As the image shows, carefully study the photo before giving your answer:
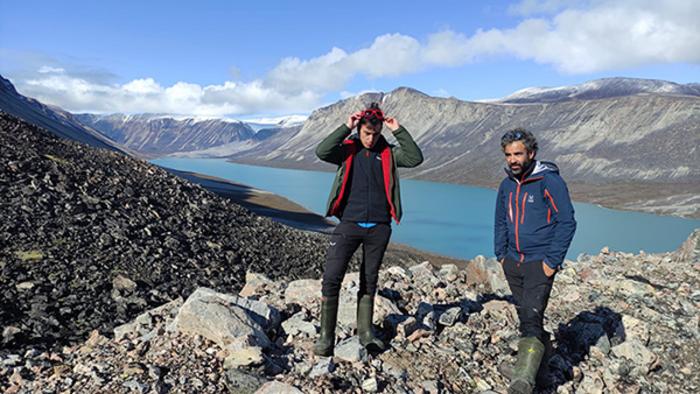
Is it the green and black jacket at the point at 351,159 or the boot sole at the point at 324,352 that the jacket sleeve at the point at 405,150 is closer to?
the green and black jacket at the point at 351,159

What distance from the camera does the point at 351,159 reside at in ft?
15.1

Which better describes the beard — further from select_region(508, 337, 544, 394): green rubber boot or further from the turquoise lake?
the turquoise lake

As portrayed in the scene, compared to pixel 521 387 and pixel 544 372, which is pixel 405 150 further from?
pixel 544 372

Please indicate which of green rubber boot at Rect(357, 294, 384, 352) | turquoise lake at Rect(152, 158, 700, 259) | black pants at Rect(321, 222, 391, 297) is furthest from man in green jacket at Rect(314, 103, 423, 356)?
turquoise lake at Rect(152, 158, 700, 259)

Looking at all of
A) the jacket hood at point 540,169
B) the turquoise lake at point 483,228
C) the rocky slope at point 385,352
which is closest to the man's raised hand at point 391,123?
the jacket hood at point 540,169

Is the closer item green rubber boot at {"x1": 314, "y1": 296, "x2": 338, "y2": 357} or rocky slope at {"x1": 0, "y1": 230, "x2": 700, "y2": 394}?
rocky slope at {"x1": 0, "y1": 230, "x2": 700, "y2": 394}

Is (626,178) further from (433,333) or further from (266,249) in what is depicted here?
(433,333)

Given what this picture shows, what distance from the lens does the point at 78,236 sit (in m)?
12.6

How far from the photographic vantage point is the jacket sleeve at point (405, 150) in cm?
461

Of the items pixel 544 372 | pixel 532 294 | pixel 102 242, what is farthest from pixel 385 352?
pixel 102 242

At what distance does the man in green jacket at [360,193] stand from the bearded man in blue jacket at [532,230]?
91 centimetres

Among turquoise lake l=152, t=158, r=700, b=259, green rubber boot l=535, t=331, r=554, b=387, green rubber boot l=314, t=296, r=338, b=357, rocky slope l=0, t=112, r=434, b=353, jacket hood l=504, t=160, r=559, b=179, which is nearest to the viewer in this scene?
jacket hood l=504, t=160, r=559, b=179

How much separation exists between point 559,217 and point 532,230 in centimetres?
27

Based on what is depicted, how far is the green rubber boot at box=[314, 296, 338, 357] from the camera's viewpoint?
4.68m
